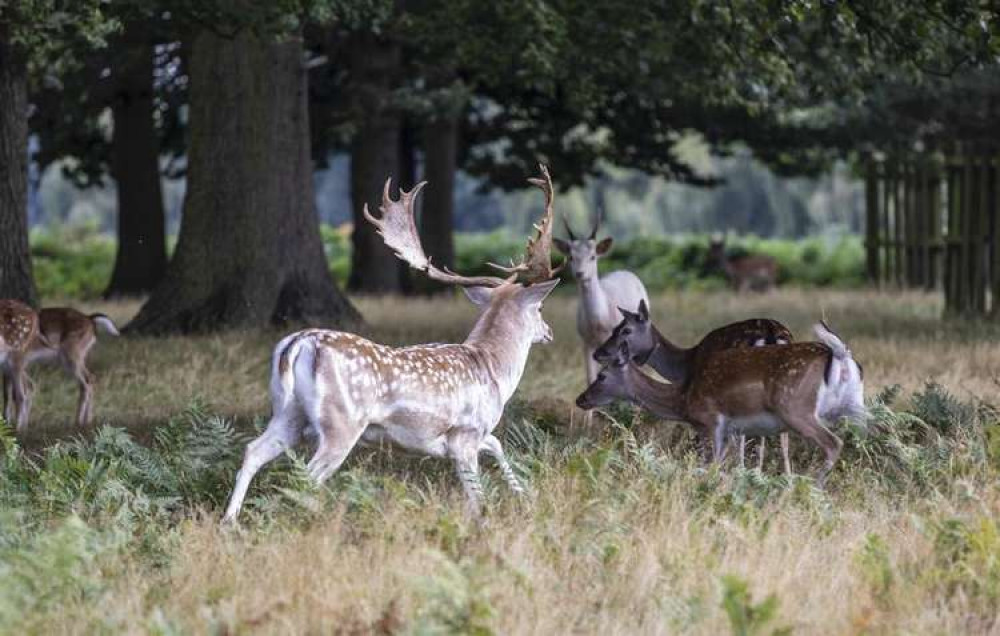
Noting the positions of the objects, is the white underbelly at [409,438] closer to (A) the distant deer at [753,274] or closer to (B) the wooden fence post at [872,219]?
(B) the wooden fence post at [872,219]

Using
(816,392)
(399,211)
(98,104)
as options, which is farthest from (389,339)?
(98,104)

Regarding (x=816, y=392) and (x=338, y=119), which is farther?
(x=338, y=119)

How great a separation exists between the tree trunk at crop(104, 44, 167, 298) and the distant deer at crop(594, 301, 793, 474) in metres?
12.6

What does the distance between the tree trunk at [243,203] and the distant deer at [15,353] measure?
142 inches

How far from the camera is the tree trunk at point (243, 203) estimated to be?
15406 mm

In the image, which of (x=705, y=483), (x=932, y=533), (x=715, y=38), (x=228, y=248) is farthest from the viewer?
(x=228, y=248)

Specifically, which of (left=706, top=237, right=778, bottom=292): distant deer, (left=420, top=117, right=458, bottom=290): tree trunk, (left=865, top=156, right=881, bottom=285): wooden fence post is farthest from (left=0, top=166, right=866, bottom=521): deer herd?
(left=706, top=237, right=778, bottom=292): distant deer

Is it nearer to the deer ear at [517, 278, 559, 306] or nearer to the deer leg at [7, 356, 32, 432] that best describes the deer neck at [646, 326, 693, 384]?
the deer ear at [517, 278, 559, 306]

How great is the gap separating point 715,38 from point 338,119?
8.37m

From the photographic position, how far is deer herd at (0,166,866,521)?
7.30m

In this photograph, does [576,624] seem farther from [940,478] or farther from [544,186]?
[544,186]

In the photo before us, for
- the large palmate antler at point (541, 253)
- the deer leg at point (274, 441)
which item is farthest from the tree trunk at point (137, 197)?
the deer leg at point (274, 441)

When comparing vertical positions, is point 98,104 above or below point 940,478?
above

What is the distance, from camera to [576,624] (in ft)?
19.1
